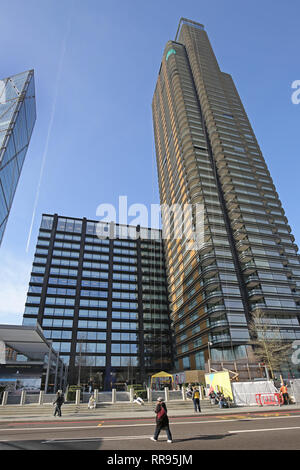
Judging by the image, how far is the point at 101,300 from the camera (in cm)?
6962

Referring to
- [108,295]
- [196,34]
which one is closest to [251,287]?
[108,295]

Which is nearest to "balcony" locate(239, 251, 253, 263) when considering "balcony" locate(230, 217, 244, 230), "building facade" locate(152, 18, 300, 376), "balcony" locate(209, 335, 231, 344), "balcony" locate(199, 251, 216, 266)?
"building facade" locate(152, 18, 300, 376)

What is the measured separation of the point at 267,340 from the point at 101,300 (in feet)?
142

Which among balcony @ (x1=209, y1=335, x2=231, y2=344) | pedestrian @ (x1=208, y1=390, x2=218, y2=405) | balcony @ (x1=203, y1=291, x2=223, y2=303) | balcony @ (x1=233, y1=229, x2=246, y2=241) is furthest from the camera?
balcony @ (x1=233, y1=229, x2=246, y2=241)

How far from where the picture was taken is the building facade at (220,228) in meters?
46.5

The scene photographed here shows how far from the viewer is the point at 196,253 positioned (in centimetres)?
5247

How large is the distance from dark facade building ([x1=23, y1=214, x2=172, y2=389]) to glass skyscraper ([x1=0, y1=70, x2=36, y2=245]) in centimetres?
2189

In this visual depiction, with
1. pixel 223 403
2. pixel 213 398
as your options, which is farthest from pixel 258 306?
pixel 223 403

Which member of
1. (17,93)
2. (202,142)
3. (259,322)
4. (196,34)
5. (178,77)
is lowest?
(259,322)

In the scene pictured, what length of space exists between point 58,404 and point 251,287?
42430mm

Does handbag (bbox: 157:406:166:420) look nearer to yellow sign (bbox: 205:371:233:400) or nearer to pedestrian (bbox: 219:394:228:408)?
pedestrian (bbox: 219:394:228:408)

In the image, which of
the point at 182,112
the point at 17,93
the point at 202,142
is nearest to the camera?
the point at 17,93

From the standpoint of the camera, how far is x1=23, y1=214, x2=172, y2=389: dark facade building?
2415 inches

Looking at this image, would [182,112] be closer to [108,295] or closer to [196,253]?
[196,253]
